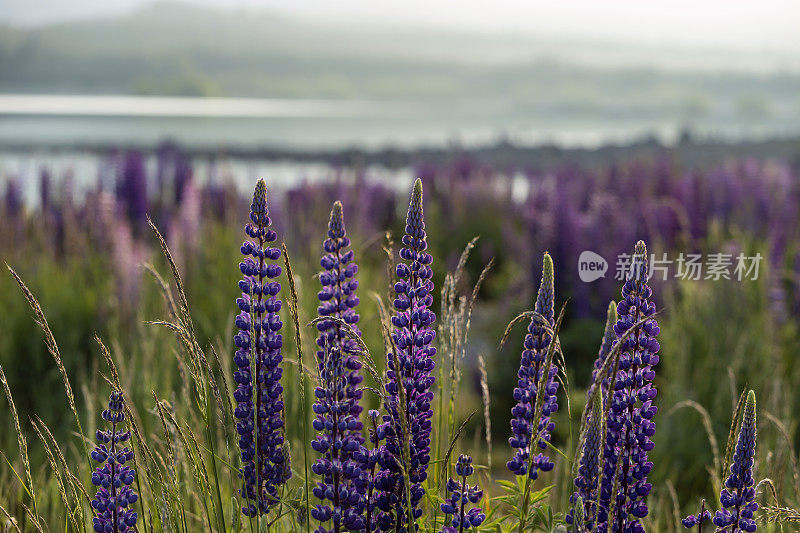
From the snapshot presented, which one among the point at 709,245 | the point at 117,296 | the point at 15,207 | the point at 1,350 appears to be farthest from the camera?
the point at 15,207

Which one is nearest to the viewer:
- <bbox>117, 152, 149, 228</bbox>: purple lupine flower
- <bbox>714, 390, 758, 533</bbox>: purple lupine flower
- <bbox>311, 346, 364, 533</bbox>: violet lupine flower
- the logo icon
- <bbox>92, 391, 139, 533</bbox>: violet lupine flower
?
<bbox>714, 390, 758, 533</bbox>: purple lupine flower

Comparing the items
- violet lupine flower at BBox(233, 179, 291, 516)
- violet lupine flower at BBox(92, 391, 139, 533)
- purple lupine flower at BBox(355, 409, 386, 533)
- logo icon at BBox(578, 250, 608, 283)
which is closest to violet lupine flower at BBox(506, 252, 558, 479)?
purple lupine flower at BBox(355, 409, 386, 533)

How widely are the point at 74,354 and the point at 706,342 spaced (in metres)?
4.76

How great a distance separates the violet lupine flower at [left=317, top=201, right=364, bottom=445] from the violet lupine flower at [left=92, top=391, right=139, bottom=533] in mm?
552

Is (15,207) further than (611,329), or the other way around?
(15,207)

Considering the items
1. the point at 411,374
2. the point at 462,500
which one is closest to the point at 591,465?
the point at 462,500

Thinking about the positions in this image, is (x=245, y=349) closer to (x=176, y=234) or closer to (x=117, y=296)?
(x=117, y=296)

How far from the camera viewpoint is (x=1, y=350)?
552 centimetres

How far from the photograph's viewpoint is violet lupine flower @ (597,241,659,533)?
6.22 feet

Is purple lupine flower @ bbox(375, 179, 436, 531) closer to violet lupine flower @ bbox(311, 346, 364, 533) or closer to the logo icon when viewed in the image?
violet lupine flower @ bbox(311, 346, 364, 533)

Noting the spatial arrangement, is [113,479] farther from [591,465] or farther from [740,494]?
[740,494]

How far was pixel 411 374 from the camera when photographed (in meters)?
1.95

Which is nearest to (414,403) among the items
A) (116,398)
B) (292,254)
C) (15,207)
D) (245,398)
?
(245,398)

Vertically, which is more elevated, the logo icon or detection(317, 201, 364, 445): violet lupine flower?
detection(317, 201, 364, 445): violet lupine flower
